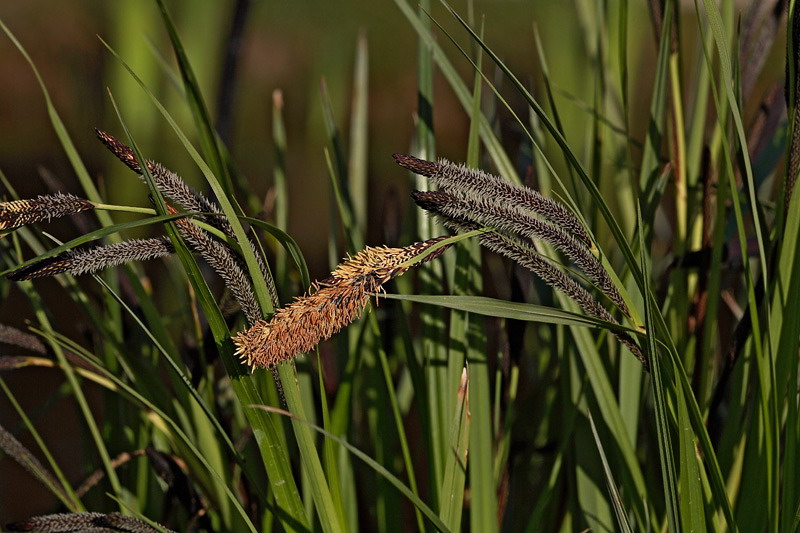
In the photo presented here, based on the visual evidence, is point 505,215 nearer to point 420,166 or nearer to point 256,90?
point 420,166

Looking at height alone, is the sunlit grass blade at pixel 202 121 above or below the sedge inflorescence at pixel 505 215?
above

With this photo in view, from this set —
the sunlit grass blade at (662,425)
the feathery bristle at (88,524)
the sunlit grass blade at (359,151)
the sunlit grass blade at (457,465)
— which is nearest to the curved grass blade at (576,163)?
the sunlit grass blade at (662,425)

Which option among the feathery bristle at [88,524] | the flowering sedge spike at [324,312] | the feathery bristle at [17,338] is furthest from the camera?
the feathery bristle at [17,338]

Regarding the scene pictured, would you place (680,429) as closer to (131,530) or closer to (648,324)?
(648,324)

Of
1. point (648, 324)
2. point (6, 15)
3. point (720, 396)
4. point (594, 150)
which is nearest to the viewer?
point (648, 324)

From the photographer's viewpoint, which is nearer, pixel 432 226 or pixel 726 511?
pixel 726 511

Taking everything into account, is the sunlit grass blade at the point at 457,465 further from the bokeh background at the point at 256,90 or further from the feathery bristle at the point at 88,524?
the bokeh background at the point at 256,90

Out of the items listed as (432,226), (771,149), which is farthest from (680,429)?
(771,149)
